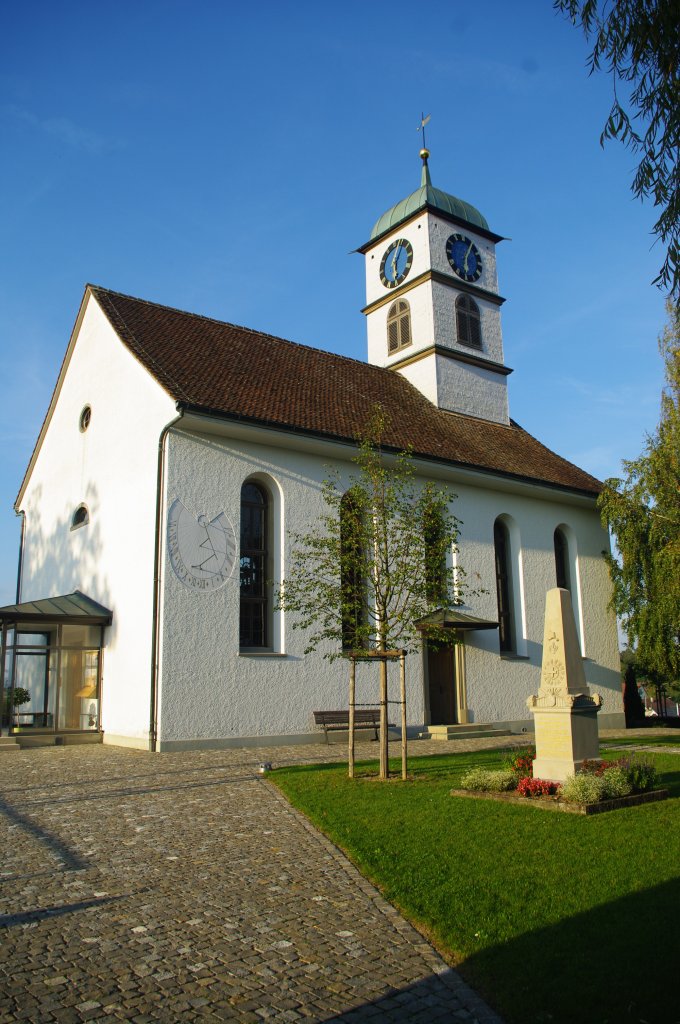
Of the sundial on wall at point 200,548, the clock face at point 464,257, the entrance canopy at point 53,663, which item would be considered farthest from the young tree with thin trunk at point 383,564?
the clock face at point 464,257

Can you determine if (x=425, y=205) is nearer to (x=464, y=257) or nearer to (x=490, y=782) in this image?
(x=464, y=257)

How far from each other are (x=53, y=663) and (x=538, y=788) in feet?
39.0

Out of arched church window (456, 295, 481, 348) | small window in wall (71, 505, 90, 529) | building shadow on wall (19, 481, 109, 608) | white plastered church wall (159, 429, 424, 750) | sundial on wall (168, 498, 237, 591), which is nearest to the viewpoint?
white plastered church wall (159, 429, 424, 750)

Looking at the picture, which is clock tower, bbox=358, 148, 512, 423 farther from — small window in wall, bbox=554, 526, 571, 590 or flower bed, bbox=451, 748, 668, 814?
flower bed, bbox=451, 748, 668, 814

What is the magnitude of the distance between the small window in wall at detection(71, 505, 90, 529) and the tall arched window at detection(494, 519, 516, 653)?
11354 millimetres

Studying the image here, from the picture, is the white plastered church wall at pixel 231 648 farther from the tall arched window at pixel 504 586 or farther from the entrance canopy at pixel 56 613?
the tall arched window at pixel 504 586

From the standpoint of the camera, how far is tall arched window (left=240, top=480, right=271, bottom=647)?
17641mm

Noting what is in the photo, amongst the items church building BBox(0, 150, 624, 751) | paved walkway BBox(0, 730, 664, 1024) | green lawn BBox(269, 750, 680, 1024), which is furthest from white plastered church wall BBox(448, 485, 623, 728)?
paved walkway BBox(0, 730, 664, 1024)

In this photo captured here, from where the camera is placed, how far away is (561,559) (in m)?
25.4

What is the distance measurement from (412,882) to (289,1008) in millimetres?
2250

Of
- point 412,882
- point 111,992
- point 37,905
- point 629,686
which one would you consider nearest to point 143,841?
point 37,905

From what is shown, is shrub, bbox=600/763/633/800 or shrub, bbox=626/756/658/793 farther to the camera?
shrub, bbox=626/756/658/793

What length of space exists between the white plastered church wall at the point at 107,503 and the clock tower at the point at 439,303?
10.5 m

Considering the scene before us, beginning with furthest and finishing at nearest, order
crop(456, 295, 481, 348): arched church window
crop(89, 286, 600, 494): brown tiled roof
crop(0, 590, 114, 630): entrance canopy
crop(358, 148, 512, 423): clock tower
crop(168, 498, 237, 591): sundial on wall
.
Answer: crop(456, 295, 481, 348): arched church window < crop(358, 148, 512, 423): clock tower < crop(89, 286, 600, 494): brown tiled roof < crop(0, 590, 114, 630): entrance canopy < crop(168, 498, 237, 591): sundial on wall
